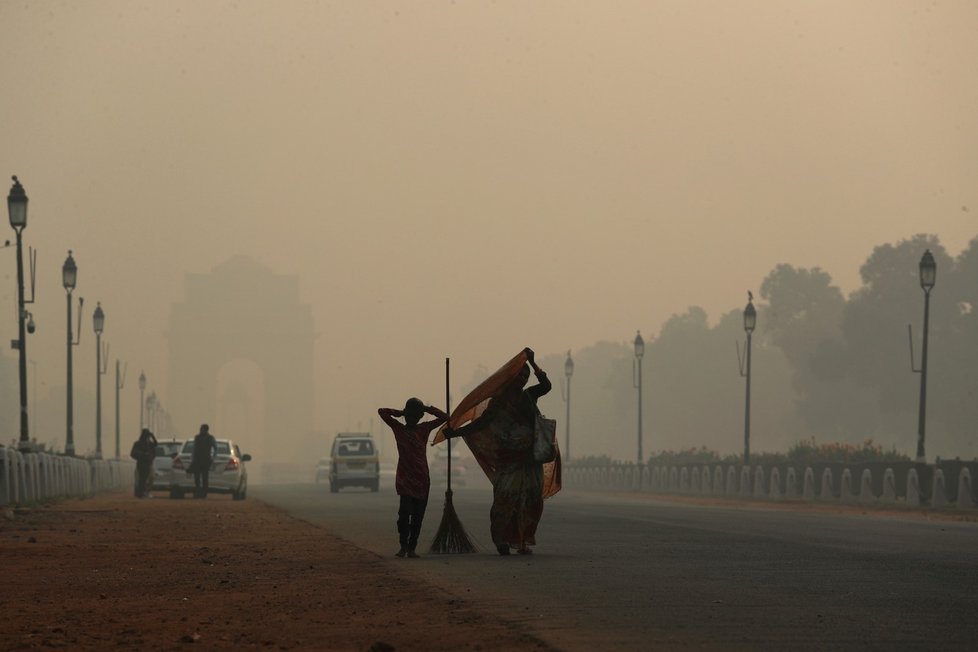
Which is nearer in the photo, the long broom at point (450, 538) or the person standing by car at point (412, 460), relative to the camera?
the person standing by car at point (412, 460)

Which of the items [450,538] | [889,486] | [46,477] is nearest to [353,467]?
[46,477]

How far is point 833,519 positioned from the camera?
29.4m

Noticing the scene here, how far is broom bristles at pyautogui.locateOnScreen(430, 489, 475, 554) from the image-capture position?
18781 mm

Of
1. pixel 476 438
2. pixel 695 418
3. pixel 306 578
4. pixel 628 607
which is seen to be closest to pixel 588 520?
pixel 476 438

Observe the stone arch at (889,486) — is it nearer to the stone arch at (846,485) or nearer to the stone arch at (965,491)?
the stone arch at (846,485)

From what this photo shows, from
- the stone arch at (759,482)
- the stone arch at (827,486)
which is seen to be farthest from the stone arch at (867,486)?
the stone arch at (759,482)

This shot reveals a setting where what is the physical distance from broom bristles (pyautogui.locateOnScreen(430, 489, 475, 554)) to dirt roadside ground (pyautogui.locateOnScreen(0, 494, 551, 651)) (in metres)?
0.77

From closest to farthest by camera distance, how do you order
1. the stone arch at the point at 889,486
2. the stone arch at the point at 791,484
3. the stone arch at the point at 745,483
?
the stone arch at the point at 889,486 → the stone arch at the point at 791,484 → the stone arch at the point at 745,483

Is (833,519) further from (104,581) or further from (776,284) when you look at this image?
(776,284)

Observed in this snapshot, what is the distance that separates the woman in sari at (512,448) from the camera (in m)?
17.8

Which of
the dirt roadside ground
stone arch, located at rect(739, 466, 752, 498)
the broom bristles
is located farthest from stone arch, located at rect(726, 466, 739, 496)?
the broom bristles

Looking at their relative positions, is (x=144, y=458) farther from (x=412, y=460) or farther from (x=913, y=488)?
(x=412, y=460)

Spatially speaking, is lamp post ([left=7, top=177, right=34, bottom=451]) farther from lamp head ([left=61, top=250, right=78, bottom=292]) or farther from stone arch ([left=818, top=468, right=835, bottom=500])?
stone arch ([left=818, top=468, right=835, bottom=500])

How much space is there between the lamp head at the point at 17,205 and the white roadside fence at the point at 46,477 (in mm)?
5152
